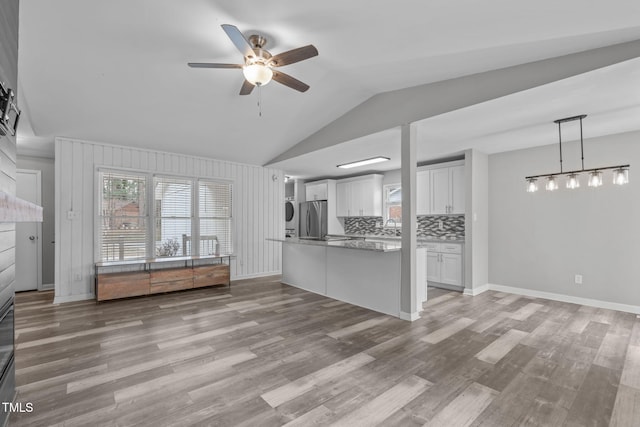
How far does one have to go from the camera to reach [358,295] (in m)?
4.38

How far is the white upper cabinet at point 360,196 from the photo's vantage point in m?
7.14

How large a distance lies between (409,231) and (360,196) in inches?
145

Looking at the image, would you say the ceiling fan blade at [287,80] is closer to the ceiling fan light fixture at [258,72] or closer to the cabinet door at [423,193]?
the ceiling fan light fixture at [258,72]

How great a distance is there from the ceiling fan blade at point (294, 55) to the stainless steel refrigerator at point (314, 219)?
18.0 feet

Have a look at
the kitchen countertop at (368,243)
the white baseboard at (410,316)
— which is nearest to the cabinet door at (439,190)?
the kitchen countertop at (368,243)

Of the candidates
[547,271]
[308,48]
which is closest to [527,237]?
[547,271]

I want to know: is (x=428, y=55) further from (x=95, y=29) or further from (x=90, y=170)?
(x=90, y=170)

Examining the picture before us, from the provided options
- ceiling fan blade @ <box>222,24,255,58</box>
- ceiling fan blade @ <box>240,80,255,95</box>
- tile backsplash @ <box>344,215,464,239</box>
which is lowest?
tile backsplash @ <box>344,215,464,239</box>

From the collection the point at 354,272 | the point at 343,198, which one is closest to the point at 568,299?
the point at 354,272

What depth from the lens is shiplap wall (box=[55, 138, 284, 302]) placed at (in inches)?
182

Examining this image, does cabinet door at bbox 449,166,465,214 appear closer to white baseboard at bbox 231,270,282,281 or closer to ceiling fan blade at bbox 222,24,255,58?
white baseboard at bbox 231,270,282,281

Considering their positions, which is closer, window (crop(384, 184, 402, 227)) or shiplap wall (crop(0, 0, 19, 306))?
shiplap wall (crop(0, 0, 19, 306))

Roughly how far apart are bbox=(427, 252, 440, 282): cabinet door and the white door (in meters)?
7.21

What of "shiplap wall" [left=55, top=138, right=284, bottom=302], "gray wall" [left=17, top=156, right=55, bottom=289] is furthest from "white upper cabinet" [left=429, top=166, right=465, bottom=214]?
"gray wall" [left=17, top=156, right=55, bottom=289]
